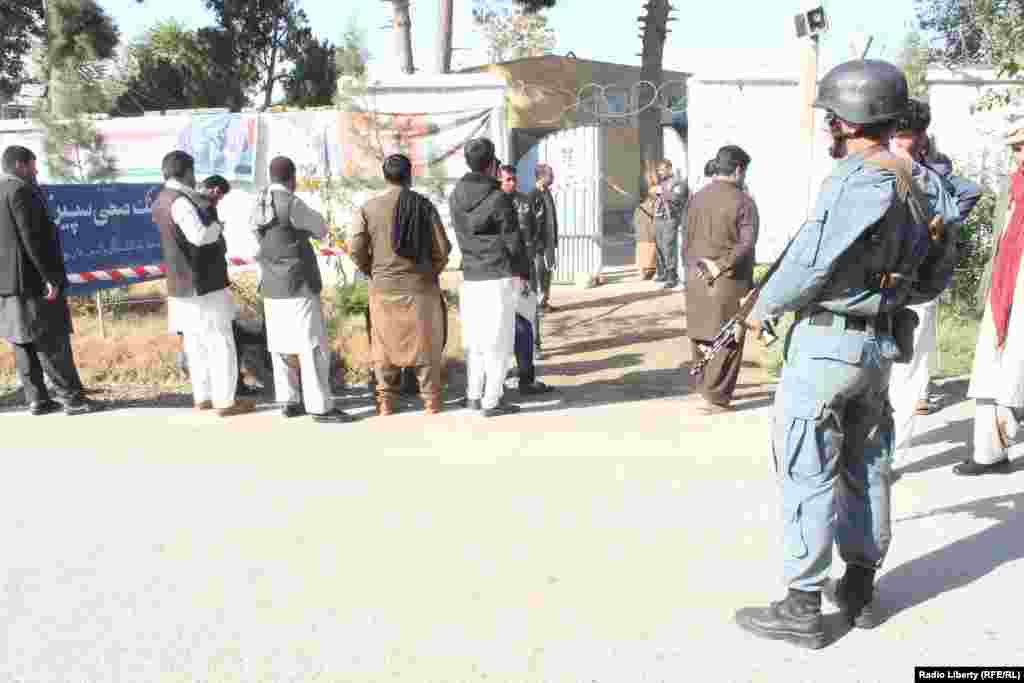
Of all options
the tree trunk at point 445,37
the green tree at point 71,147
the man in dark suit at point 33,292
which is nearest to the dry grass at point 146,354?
the man in dark suit at point 33,292

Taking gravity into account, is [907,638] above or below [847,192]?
below

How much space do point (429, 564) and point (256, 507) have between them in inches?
47.1

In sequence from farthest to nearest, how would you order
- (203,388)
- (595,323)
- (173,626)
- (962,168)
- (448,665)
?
1. (962,168)
2. (595,323)
3. (203,388)
4. (173,626)
5. (448,665)

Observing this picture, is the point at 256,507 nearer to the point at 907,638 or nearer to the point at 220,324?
the point at 220,324

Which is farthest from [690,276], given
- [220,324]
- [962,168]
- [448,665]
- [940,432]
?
[962,168]

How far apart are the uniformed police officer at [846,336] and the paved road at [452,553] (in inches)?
13.6

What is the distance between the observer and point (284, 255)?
21.2ft

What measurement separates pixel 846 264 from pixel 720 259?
11.1ft

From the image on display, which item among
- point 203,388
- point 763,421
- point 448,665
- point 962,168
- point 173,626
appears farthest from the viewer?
point 962,168

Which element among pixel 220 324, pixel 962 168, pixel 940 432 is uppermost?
pixel 962 168

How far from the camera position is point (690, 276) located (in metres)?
6.64

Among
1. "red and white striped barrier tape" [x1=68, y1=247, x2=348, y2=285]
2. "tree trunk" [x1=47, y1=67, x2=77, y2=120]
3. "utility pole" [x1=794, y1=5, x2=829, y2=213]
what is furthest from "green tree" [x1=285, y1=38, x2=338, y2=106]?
"utility pole" [x1=794, y1=5, x2=829, y2=213]

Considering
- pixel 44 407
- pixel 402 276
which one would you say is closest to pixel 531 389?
pixel 402 276

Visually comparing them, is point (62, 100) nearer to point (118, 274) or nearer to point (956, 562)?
point (118, 274)
